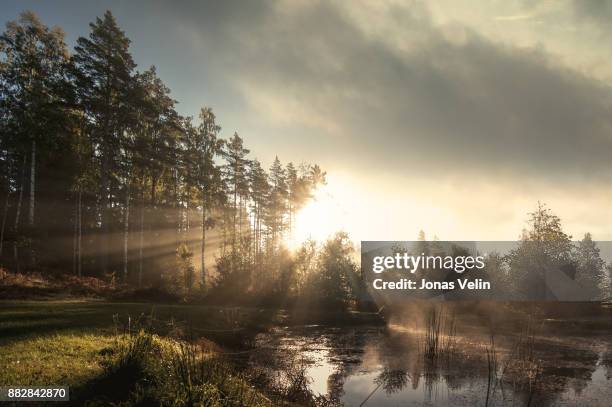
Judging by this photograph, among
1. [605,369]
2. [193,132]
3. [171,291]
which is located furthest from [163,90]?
[605,369]

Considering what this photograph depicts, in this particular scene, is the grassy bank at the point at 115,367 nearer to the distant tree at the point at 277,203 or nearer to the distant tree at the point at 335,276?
the distant tree at the point at 335,276

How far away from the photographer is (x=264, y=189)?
62312 millimetres

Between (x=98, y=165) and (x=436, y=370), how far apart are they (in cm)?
3184

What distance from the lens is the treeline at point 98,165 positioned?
2838cm

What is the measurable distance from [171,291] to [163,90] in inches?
948

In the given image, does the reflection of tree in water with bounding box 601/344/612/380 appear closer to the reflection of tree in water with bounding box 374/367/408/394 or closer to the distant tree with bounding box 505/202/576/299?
the reflection of tree in water with bounding box 374/367/408/394

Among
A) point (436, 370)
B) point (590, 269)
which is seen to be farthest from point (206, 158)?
point (590, 269)

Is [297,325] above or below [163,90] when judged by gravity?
below

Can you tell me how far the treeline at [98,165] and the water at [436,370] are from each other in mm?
15652

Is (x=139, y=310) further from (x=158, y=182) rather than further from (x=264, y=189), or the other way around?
(x=264, y=189)

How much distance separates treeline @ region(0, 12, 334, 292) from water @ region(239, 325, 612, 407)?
51.4 feet

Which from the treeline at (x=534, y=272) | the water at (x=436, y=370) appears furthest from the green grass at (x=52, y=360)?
the treeline at (x=534, y=272)

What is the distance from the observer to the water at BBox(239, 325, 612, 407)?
1148 cm

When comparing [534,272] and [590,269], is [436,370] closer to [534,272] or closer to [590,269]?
[534,272]
